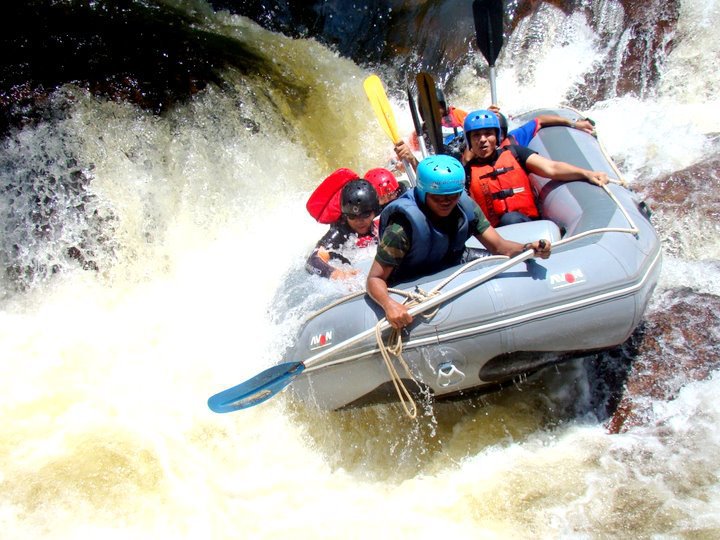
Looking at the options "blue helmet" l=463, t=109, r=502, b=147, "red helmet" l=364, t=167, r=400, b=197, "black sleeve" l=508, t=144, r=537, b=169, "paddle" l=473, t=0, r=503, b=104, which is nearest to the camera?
"blue helmet" l=463, t=109, r=502, b=147

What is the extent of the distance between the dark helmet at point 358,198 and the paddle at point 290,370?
0.98 m

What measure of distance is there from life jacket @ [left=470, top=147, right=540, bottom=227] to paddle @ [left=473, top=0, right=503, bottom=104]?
1.78 m

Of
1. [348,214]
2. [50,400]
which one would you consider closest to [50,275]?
[50,400]

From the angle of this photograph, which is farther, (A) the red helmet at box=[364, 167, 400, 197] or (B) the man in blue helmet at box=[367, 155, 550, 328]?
(A) the red helmet at box=[364, 167, 400, 197]

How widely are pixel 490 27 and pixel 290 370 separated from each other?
390 cm

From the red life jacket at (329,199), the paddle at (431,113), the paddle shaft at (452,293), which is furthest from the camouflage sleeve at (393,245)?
the paddle at (431,113)

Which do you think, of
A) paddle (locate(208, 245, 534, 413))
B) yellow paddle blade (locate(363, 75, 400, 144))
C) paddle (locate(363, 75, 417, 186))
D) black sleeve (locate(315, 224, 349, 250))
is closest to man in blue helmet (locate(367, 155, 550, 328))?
paddle (locate(208, 245, 534, 413))

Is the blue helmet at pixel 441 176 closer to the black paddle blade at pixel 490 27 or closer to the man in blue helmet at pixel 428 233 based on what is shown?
the man in blue helmet at pixel 428 233

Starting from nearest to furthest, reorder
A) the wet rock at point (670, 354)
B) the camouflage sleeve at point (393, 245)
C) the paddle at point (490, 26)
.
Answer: the camouflage sleeve at point (393, 245) → the wet rock at point (670, 354) → the paddle at point (490, 26)

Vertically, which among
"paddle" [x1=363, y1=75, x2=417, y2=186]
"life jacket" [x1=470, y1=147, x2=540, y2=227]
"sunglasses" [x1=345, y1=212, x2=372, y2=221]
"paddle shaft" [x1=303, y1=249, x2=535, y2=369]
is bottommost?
"paddle shaft" [x1=303, y1=249, x2=535, y2=369]

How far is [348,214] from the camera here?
12.7ft

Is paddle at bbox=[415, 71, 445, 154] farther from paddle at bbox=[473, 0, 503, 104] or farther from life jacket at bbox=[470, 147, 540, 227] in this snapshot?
paddle at bbox=[473, 0, 503, 104]

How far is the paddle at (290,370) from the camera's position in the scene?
118 inches

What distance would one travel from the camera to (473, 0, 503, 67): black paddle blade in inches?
221
